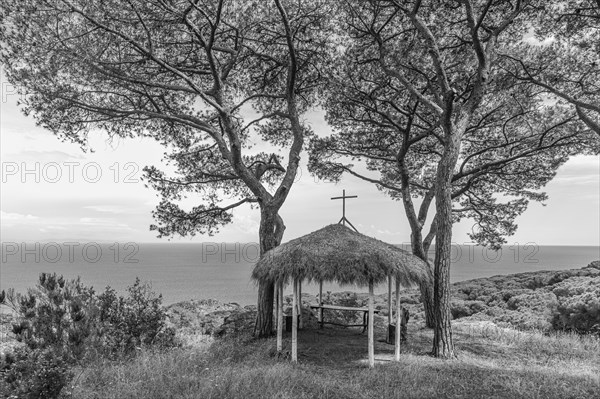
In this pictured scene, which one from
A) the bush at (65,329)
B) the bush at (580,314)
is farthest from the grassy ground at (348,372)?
the bush at (580,314)

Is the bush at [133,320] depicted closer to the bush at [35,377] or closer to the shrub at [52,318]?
the shrub at [52,318]

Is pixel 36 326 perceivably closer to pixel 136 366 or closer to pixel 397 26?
pixel 136 366

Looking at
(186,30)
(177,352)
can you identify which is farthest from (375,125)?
(177,352)

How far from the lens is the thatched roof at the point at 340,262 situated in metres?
7.84

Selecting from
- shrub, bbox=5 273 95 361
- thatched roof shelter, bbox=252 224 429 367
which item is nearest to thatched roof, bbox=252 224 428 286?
thatched roof shelter, bbox=252 224 429 367

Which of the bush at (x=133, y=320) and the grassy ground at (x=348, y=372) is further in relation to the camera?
the bush at (x=133, y=320)

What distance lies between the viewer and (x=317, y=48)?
11.1 meters

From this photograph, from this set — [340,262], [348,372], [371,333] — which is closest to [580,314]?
[371,333]

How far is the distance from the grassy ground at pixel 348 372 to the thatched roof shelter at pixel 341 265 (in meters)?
0.76

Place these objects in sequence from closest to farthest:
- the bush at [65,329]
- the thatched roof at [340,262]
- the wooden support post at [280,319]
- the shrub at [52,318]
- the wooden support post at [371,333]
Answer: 1. the bush at [65,329]
2. the shrub at [52,318]
3. the wooden support post at [371,333]
4. the thatched roof at [340,262]
5. the wooden support post at [280,319]

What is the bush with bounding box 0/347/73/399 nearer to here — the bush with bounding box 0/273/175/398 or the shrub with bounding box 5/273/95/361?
the bush with bounding box 0/273/175/398

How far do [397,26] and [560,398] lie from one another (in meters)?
9.20

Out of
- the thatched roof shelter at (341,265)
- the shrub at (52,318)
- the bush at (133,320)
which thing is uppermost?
→ the thatched roof shelter at (341,265)

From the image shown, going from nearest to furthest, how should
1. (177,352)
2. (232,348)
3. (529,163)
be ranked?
(177,352)
(232,348)
(529,163)
